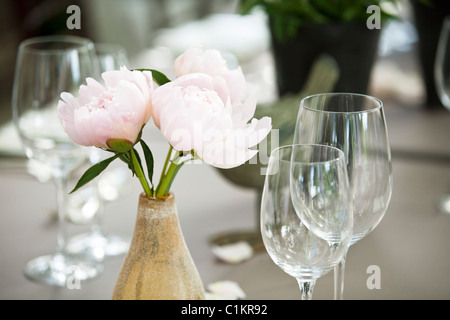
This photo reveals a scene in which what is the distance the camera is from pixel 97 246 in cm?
102

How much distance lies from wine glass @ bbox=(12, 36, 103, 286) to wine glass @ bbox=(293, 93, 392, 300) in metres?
0.39

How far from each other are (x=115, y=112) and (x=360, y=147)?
0.23 meters

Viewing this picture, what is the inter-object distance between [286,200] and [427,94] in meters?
1.08

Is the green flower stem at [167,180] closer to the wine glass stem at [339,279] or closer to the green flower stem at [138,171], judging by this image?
the green flower stem at [138,171]

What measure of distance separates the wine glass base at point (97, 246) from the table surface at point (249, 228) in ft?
0.06

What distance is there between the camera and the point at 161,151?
1.33m

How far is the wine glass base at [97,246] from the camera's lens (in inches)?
39.2

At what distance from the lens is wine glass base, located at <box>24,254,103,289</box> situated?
3.02ft

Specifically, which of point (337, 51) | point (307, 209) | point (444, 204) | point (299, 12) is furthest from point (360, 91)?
point (307, 209)

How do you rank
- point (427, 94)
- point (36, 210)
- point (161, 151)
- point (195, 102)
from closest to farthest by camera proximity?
point (195, 102) < point (36, 210) < point (161, 151) < point (427, 94)

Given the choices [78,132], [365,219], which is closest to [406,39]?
[365,219]

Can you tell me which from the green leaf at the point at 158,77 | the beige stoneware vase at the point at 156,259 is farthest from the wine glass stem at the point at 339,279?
the green leaf at the point at 158,77

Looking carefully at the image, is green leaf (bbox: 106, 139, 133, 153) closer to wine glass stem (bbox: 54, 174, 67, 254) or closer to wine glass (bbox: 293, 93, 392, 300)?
wine glass (bbox: 293, 93, 392, 300)
